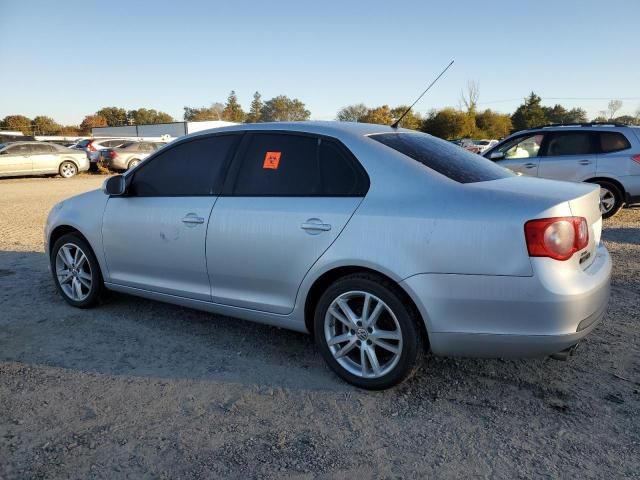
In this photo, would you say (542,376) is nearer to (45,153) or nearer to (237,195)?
(237,195)

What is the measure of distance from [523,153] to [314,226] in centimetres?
730

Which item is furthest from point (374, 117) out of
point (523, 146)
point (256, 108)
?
point (523, 146)

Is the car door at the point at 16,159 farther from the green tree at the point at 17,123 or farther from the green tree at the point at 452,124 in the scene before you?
the green tree at the point at 17,123

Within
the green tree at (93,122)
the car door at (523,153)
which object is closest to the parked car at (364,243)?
the car door at (523,153)

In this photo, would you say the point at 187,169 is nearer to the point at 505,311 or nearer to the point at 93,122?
the point at 505,311

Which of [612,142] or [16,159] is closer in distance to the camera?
[612,142]

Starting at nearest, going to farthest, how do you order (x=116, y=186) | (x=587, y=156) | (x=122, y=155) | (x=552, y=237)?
(x=552, y=237) → (x=116, y=186) → (x=587, y=156) → (x=122, y=155)

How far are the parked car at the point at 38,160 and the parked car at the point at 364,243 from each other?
18.5 m

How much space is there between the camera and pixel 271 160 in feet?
11.7

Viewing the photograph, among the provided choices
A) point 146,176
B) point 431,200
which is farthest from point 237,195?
point 431,200

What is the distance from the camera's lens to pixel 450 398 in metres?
3.04

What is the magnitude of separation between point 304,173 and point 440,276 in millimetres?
1150

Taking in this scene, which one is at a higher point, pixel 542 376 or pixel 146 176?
pixel 146 176

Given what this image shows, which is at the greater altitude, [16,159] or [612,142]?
[612,142]
